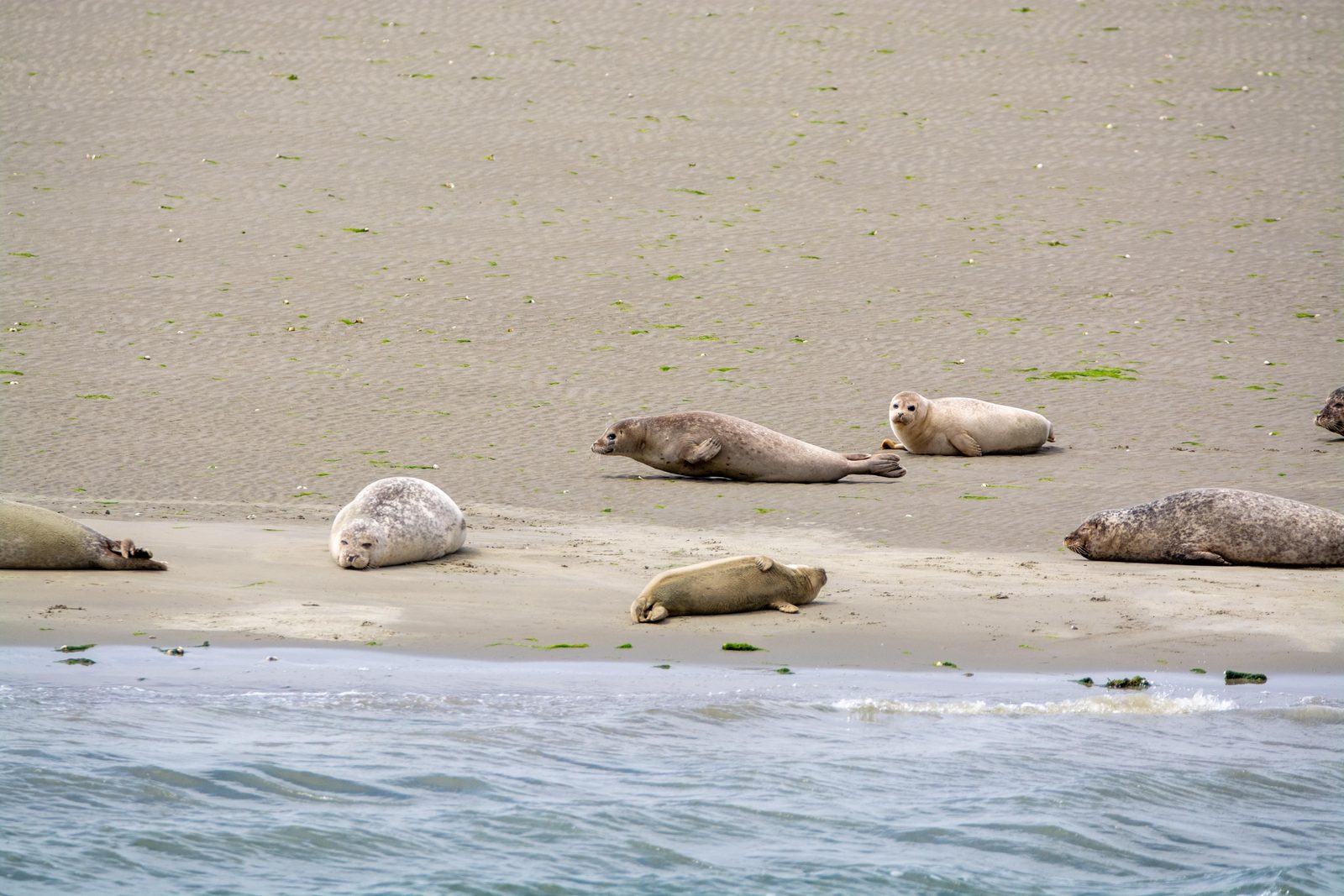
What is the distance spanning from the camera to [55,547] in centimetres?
730

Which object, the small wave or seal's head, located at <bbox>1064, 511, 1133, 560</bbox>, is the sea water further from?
seal's head, located at <bbox>1064, 511, 1133, 560</bbox>

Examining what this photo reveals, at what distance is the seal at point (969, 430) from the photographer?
11766 millimetres

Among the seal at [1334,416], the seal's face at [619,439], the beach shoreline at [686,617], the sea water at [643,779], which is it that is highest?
the seal at [1334,416]

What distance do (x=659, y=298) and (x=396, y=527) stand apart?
9.25m

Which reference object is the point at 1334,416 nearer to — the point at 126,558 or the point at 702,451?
the point at 702,451

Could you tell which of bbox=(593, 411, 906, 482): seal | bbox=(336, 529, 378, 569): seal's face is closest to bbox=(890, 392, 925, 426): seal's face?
bbox=(593, 411, 906, 482): seal

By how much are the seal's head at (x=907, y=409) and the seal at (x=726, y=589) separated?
474 cm

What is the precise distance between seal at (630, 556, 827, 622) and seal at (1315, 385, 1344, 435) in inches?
255

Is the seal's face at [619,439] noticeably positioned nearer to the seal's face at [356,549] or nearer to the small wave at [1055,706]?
the seal's face at [356,549]

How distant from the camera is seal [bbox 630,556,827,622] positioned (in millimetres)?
6734

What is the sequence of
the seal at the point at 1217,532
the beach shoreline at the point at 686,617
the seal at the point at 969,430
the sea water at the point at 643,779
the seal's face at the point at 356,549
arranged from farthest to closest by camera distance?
the seal at the point at 969,430, the seal at the point at 1217,532, the seal's face at the point at 356,549, the beach shoreline at the point at 686,617, the sea water at the point at 643,779

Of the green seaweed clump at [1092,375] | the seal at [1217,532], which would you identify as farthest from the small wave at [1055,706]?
the green seaweed clump at [1092,375]

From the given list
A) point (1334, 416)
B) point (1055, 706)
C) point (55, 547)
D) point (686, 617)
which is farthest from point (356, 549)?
point (1334, 416)

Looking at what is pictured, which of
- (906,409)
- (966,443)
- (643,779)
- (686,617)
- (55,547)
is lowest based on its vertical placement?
(643,779)
